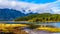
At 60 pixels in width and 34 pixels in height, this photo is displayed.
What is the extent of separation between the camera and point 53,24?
3631mm

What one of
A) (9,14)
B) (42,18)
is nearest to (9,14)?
(9,14)

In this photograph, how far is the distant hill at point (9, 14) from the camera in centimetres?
365

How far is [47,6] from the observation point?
12.2ft

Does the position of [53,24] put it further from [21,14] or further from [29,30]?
[21,14]

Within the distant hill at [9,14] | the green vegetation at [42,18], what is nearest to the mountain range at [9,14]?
the distant hill at [9,14]

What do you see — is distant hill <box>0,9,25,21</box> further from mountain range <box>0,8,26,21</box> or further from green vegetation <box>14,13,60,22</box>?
green vegetation <box>14,13,60,22</box>

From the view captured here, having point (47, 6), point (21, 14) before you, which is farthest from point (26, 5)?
point (47, 6)

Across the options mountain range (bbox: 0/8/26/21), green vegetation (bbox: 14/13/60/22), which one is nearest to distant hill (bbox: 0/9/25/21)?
mountain range (bbox: 0/8/26/21)

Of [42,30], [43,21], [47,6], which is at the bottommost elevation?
[42,30]

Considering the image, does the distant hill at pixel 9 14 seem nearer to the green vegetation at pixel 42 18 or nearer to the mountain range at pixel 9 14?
the mountain range at pixel 9 14

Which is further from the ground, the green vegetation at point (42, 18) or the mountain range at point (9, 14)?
the mountain range at point (9, 14)

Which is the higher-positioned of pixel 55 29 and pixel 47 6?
pixel 47 6

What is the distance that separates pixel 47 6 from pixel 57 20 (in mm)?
441

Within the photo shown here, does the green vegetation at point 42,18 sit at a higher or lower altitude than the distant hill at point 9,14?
lower
